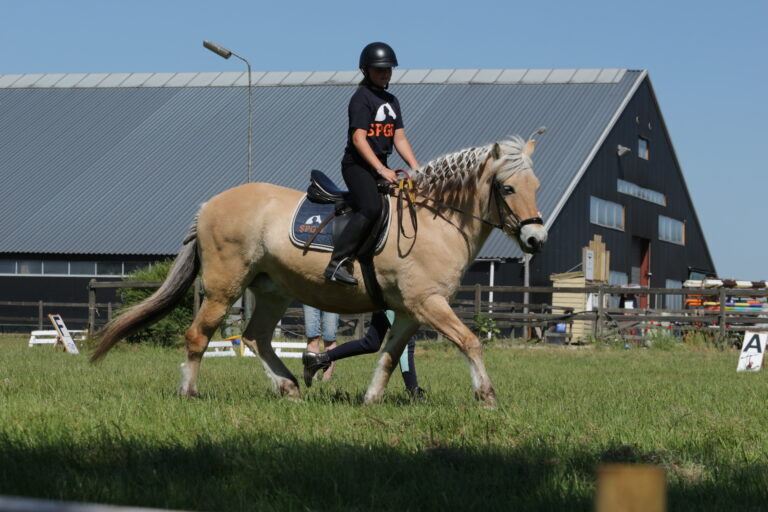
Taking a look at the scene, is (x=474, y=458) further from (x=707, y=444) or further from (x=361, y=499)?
(x=707, y=444)

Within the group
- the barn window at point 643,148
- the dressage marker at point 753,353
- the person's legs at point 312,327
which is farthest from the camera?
the barn window at point 643,148

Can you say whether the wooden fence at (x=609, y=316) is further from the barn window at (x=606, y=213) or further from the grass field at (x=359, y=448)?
the grass field at (x=359, y=448)

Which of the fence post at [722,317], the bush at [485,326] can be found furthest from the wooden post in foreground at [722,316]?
the bush at [485,326]

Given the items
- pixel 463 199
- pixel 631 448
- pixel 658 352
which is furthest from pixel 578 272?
pixel 631 448

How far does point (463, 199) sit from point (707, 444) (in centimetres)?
304

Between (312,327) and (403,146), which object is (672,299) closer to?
(312,327)

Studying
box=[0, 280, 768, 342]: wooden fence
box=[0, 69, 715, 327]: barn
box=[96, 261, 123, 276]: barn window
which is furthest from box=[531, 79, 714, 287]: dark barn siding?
box=[96, 261, 123, 276]: barn window

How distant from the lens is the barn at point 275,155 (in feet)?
127

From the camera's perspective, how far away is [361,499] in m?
4.35

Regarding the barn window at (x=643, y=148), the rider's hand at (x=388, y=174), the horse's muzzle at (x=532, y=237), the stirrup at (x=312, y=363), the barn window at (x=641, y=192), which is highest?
the barn window at (x=643, y=148)

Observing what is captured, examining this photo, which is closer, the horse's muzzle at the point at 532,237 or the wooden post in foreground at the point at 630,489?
the wooden post in foreground at the point at 630,489

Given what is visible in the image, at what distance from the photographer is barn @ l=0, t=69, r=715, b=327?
127ft

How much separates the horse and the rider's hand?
0.22m

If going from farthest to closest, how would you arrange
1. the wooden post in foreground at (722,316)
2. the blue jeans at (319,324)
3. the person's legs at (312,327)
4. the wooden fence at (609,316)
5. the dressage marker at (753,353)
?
the wooden fence at (609,316) → the wooden post in foreground at (722,316) → the dressage marker at (753,353) → the blue jeans at (319,324) → the person's legs at (312,327)
